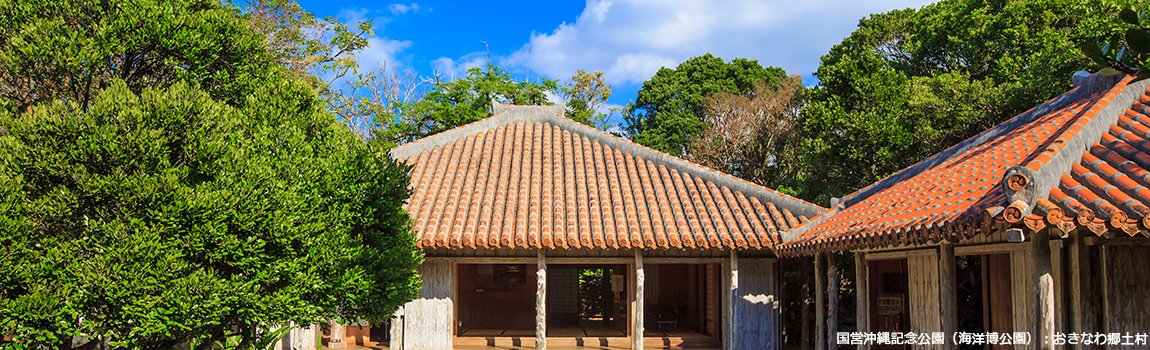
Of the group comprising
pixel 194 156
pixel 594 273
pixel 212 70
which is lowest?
pixel 594 273

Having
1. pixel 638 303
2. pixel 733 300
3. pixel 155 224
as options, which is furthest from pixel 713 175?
pixel 155 224

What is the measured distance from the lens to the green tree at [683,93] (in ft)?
89.6

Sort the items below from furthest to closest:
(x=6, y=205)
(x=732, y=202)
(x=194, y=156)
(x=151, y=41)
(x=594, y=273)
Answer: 1. (x=594, y=273)
2. (x=732, y=202)
3. (x=151, y=41)
4. (x=194, y=156)
5. (x=6, y=205)

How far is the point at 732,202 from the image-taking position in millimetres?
13008

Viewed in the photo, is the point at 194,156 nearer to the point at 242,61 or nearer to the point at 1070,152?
the point at 242,61

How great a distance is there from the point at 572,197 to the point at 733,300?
286 centimetres

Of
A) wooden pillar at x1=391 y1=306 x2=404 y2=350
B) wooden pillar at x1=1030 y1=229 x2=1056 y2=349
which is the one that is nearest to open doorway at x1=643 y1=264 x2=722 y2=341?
wooden pillar at x1=391 y1=306 x2=404 y2=350

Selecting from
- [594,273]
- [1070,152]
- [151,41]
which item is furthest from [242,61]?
[594,273]

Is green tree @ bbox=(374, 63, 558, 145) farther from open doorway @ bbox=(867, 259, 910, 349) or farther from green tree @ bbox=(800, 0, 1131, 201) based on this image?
open doorway @ bbox=(867, 259, 910, 349)

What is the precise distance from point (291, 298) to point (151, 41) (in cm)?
216

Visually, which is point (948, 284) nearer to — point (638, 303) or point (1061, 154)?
point (1061, 154)

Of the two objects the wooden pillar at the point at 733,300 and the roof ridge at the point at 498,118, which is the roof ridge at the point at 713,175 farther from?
the wooden pillar at the point at 733,300

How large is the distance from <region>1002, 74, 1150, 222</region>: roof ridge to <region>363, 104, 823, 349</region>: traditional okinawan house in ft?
16.3

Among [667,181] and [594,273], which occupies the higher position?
[667,181]
